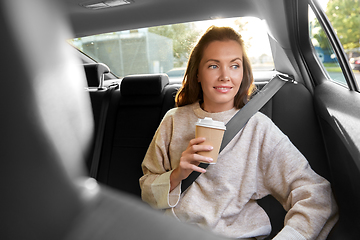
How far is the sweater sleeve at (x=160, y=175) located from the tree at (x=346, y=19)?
2.43 feet

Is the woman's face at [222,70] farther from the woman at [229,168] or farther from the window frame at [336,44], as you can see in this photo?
the window frame at [336,44]

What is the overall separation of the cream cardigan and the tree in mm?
409

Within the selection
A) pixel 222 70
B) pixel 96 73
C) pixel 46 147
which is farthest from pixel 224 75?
pixel 96 73

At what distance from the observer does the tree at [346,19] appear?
2.74 ft

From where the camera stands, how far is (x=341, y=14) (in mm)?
945

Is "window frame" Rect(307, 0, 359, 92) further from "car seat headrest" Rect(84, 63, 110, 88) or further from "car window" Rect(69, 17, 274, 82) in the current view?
"car seat headrest" Rect(84, 63, 110, 88)

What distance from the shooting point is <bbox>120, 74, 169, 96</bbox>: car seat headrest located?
1922 mm

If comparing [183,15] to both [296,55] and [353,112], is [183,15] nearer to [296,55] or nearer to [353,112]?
[296,55]

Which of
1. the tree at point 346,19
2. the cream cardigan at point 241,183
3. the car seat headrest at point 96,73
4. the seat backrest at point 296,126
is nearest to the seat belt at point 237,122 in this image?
the cream cardigan at point 241,183

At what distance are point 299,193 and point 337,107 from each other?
1.11 ft

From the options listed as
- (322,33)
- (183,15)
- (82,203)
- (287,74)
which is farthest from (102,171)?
(82,203)

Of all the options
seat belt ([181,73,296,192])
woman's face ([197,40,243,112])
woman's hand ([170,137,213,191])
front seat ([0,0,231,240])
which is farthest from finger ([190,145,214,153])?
front seat ([0,0,231,240])

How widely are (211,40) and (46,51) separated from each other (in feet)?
3.75

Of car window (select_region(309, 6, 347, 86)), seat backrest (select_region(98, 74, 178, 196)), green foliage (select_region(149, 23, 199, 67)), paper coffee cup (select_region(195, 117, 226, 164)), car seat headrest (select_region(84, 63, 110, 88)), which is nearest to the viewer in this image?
paper coffee cup (select_region(195, 117, 226, 164))
